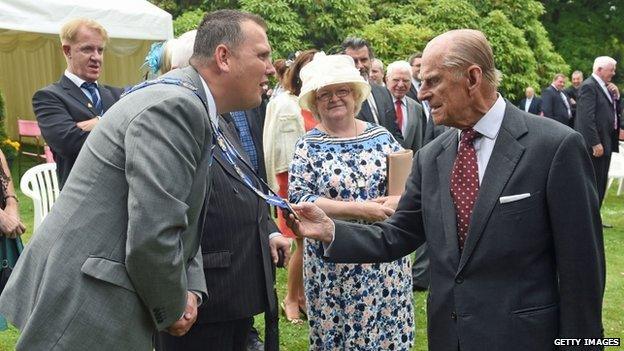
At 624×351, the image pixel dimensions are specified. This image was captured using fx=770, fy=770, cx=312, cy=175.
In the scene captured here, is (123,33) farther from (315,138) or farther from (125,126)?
(125,126)

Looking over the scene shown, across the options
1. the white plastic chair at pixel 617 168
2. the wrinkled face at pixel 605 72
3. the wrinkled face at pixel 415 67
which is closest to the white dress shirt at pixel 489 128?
the wrinkled face at pixel 415 67

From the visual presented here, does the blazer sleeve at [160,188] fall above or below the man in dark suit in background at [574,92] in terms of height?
above

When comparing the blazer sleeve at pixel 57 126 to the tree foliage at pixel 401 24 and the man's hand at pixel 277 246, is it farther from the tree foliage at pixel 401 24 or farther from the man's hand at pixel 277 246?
the tree foliage at pixel 401 24

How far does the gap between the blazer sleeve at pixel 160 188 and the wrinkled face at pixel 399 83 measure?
203 inches

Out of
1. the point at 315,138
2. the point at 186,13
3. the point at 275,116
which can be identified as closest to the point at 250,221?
the point at 315,138

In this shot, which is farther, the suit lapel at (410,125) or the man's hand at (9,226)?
the suit lapel at (410,125)

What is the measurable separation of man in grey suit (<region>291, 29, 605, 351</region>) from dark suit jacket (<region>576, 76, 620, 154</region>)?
8414mm

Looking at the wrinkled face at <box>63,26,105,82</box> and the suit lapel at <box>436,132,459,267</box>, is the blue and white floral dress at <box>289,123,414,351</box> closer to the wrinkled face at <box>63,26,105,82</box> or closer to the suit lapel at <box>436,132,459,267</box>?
the suit lapel at <box>436,132,459,267</box>

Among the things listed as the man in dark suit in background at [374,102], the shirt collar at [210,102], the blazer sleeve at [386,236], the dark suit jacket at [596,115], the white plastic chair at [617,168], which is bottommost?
the white plastic chair at [617,168]

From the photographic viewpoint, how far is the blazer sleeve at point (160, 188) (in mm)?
2348

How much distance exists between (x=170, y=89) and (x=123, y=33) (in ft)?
34.4

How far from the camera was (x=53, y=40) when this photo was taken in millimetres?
16453

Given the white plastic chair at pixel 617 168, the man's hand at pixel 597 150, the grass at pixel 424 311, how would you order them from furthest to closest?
the white plastic chair at pixel 617 168 < the man's hand at pixel 597 150 < the grass at pixel 424 311

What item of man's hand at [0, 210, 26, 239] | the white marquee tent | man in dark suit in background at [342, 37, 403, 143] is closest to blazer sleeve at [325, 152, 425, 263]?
man's hand at [0, 210, 26, 239]
